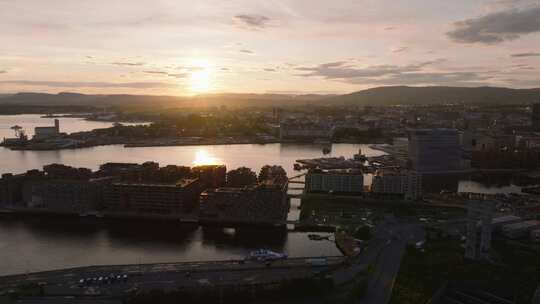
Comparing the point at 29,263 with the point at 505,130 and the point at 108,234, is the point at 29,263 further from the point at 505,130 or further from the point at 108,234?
the point at 505,130

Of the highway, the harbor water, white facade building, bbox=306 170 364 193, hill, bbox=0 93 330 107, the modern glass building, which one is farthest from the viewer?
hill, bbox=0 93 330 107

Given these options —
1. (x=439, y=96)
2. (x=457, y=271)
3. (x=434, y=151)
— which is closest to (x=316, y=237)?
(x=457, y=271)

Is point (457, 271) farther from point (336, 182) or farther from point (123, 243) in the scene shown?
point (336, 182)

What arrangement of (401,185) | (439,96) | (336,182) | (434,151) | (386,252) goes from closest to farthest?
(386,252) → (401,185) → (336,182) → (434,151) → (439,96)

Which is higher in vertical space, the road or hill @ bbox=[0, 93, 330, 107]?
hill @ bbox=[0, 93, 330, 107]

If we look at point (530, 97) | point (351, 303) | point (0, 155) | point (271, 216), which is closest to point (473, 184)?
point (271, 216)

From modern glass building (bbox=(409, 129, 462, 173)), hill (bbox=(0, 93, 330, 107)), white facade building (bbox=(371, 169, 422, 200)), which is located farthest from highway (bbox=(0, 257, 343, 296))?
hill (bbox=(0, 93, 330, 107))

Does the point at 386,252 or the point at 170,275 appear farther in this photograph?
the point at 386,252

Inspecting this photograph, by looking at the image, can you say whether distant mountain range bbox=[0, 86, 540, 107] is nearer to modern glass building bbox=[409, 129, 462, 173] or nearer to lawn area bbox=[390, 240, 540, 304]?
modern glass building bbox=[409, 129, 462, 173]

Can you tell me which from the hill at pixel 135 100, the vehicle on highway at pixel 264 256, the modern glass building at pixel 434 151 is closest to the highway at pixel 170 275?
the vehicle on highway at pixel 264 256
